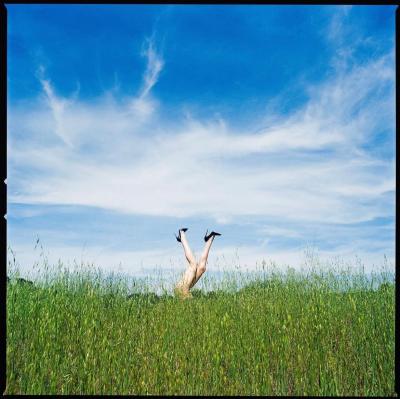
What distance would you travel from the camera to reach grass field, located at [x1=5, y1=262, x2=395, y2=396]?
3.69m

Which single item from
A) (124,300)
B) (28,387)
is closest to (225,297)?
(124,300)

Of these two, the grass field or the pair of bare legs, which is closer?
the grass field

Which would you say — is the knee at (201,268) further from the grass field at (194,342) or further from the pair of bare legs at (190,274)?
the grass field at (194,342)

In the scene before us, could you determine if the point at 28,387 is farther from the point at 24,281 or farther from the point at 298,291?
the point at 298,291

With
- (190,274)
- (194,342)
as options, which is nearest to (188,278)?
(190,274)

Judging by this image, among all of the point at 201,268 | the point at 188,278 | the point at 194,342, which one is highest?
the point at 201,268

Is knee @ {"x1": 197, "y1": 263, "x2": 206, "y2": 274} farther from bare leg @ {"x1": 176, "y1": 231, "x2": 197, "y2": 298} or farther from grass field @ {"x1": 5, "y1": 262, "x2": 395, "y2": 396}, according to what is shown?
grass field @ {"x1": 5, "y1": 262, "x2": 395, "y2": 396}

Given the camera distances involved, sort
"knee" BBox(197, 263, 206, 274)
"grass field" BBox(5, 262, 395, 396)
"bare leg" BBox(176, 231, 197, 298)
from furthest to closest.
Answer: "knee" BBox(197, 263, 206, 274) → "bare leg" BBox(176, 231, 197, 298) → "grass field" BBox(5, 262, 395, 396)

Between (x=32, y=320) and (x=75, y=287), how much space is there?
132 centimetres

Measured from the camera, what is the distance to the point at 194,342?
14.6 ft

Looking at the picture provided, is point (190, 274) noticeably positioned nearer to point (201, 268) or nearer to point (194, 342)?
point (201, 268)

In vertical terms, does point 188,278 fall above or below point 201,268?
below

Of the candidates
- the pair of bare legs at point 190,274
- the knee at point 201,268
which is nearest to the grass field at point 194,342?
the pair of bare legs at point 190,274

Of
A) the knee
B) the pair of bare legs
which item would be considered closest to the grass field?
the pair of bare legs
